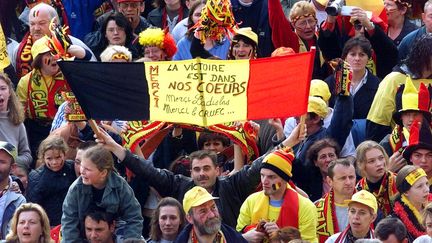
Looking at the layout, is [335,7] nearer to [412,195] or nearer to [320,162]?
[320,162]

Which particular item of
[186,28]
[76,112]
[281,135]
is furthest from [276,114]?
[186,28]

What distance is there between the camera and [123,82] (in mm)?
20531

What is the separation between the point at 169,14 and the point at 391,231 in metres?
6.06

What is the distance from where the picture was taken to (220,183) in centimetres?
2067

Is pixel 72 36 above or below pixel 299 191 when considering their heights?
above

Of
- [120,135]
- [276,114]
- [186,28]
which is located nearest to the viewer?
[276,114]

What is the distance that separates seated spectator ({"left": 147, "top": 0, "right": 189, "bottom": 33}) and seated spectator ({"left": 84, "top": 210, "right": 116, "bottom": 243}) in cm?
484

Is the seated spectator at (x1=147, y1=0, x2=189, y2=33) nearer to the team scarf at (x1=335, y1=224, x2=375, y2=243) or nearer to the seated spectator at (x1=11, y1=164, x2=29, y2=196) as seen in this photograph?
the seated spectator at (x1=11, y1=164, x2=29, y2=196)

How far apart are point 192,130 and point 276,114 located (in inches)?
67.4

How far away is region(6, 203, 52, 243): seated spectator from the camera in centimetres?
1969

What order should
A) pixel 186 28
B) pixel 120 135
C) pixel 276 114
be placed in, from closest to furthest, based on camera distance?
pixel 276 114 → pixel 120 135 → pixel 186 28

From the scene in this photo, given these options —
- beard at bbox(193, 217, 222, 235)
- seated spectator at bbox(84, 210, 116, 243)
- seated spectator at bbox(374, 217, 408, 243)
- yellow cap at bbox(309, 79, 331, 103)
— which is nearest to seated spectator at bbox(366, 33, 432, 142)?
yellow cap at bbox(309, 79, 331, 103)

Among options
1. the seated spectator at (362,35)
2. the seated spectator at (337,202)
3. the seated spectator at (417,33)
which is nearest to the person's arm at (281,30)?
the seated spectator at (362,35)

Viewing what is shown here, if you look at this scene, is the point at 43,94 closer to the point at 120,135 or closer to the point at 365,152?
the point at 120,135
